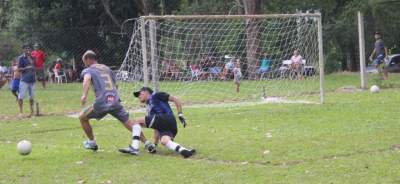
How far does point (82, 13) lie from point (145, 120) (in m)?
30.6

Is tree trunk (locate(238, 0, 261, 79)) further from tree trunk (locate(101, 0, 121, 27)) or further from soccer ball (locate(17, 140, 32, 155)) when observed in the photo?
tree trunk (locate(101, 0, 121, 27))

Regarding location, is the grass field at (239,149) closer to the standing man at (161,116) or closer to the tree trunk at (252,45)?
the standing man at (161,116)

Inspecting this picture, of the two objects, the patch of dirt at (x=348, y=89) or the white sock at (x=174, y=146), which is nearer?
the white sock at (x=174, y=146)

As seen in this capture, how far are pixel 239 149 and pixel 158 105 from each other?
138 centimetres

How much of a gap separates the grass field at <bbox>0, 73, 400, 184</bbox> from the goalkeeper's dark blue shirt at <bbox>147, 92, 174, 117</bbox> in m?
0.60

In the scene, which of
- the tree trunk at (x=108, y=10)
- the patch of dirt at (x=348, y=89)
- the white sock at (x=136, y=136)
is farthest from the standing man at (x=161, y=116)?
the tree trunk at (x=108, y=10)

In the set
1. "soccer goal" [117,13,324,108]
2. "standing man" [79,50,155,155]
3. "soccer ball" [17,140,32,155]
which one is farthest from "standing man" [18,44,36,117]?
"soccer ball" [17,140,32,155]

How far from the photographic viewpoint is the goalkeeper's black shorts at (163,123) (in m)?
11.2

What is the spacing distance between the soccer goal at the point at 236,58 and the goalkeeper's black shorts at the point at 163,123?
863 cm

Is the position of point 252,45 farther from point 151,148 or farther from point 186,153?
point 186,153

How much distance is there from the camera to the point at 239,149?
36.1 ft

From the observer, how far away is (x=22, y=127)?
625 inches

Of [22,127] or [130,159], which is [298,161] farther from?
[22,127]

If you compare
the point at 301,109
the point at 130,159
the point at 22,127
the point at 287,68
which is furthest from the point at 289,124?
the point at 287,68
